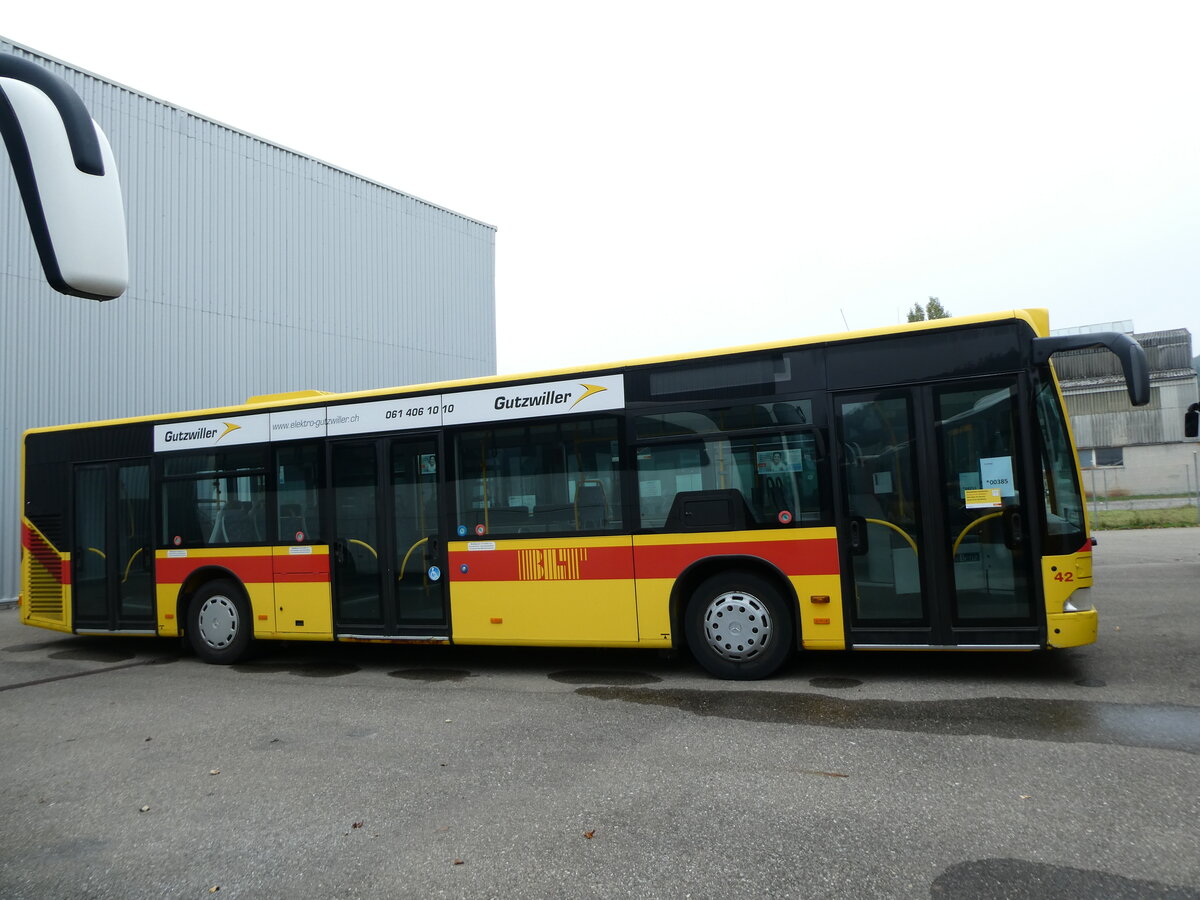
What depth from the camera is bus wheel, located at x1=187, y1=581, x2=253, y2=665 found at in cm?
938

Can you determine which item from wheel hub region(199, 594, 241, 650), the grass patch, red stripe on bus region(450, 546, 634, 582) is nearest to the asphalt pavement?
red stripe on bus region(450, 546, 634, 582)

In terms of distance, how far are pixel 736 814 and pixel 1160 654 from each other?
5.44m

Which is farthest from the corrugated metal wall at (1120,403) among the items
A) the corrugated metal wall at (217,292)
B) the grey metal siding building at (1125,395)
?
the corrugated metal wall at (217,292)

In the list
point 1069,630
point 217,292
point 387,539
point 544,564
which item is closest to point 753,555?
point 544,564

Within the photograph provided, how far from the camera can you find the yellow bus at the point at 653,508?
6.54 meters

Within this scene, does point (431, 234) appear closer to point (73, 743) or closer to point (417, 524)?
point (417, 524)

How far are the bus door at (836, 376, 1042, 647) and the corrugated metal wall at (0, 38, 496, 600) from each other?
14194 millimetres

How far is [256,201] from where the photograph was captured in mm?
19328

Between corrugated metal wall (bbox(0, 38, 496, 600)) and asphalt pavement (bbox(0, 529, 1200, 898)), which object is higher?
corrugated metal wall (bbox(0, 38, 496, 600))

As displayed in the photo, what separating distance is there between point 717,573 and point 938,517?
1864mm

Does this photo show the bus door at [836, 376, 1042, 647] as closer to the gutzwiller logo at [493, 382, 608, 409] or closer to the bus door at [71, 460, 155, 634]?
the gutzwiller logo at [493, 382, 608, 409]

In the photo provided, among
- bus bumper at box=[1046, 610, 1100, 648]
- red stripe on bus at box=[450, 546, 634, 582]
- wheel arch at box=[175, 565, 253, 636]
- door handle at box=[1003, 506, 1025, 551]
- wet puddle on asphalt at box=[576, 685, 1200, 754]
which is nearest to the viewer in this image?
wet puddle on asphalt at box=[576, 685, 1200, 754]

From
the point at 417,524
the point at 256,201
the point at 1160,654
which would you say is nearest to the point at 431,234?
the point at 256,201

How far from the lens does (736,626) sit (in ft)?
23.6
